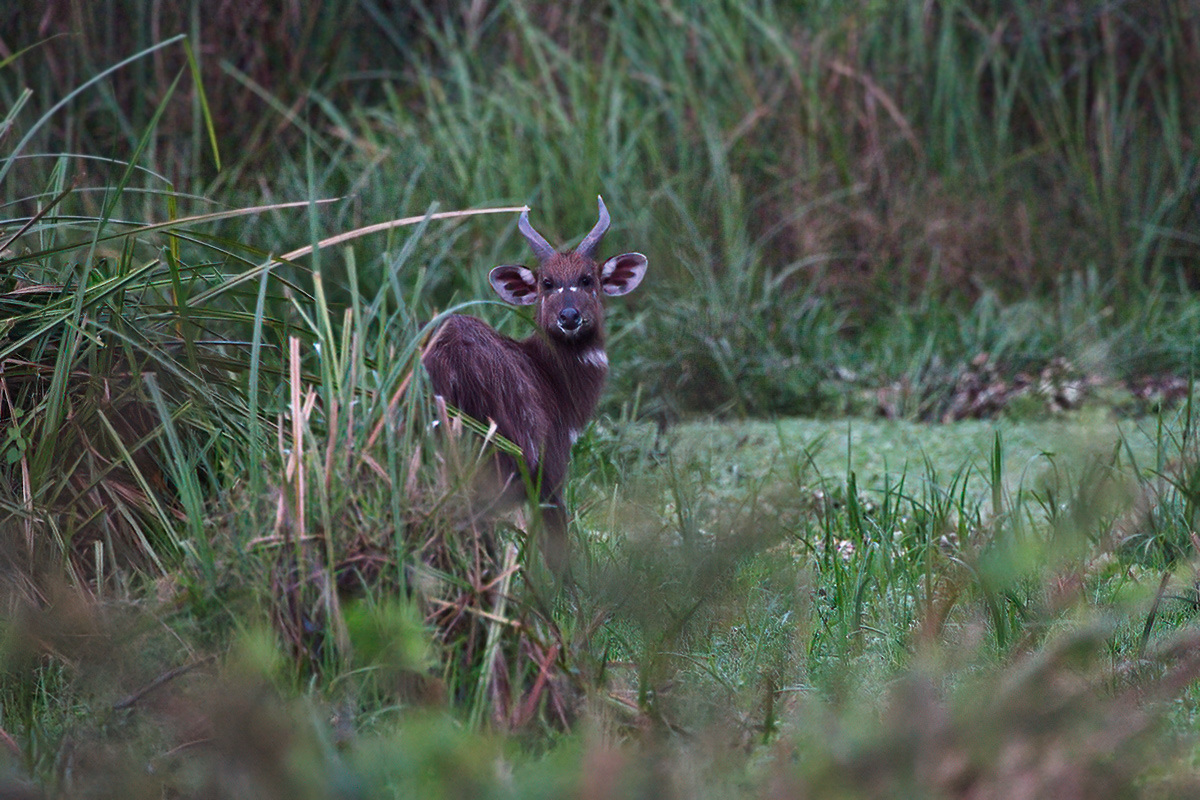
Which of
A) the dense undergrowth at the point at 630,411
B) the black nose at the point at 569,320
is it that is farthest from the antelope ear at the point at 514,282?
the black nose at the point at 569,320

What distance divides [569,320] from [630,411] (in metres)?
2.14

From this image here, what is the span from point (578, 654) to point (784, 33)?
6501 millimetres

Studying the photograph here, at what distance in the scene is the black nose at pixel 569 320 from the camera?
4.27 meters

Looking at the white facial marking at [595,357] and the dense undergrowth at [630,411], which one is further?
the white facial marking at [595,357]

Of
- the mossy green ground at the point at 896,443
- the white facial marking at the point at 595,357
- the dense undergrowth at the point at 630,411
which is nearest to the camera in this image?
the dense undergrowth at the point at 630,411

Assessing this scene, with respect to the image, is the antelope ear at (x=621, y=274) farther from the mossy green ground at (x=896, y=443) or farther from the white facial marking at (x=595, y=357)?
the mossy green ground at (x=896, y=443)

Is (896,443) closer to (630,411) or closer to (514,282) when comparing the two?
(630,411)

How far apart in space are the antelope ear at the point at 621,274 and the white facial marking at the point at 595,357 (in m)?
0.32

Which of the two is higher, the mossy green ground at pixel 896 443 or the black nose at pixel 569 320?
the black nose at pixel 569 320

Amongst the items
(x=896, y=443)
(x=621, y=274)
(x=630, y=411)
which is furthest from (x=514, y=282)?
(x=896, y=443)

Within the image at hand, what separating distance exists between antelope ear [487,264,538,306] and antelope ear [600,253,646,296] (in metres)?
0.26

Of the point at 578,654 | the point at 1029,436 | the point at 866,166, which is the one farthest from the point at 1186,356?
the point at 578,654

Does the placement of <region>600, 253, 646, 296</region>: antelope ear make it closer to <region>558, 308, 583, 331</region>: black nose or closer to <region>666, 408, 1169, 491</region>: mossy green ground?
<region>558, 308, 583, 331</region>: black nose

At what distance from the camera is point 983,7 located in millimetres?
8664
